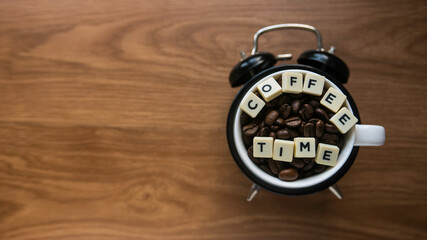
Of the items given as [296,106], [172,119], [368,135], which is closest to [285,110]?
[296,106]

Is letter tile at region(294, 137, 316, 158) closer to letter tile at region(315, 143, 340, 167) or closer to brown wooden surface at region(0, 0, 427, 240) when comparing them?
letter tile at region(315, 143, 340, 167)

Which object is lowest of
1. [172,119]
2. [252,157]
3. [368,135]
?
[368,135]

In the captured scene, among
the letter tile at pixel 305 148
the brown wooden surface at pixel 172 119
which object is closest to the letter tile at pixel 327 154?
the letter tile at pixel 305 148

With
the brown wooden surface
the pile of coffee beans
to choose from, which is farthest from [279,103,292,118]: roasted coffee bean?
the brown wooden surface

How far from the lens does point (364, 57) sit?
0.64 meters

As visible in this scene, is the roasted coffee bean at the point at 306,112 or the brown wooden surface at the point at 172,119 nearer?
the roasted coffee bean at the point at 306,112

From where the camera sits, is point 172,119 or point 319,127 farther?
point 172,119

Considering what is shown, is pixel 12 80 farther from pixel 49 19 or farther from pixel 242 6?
pixel 242 6

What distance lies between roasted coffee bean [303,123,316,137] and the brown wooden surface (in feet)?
0.76

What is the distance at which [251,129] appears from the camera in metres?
0.46

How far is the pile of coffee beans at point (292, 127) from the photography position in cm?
45

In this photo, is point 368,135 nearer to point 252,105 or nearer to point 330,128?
point 330,128

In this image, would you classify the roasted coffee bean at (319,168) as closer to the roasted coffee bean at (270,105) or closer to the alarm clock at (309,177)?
the alarm clock at (309,177)

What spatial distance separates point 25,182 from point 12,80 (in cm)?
23
